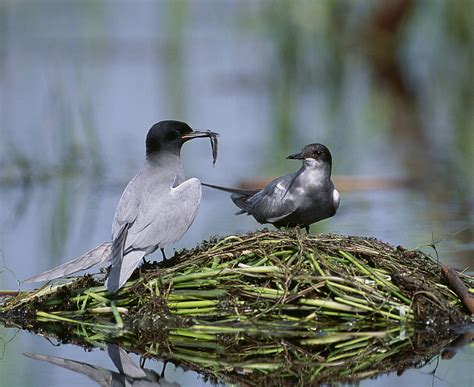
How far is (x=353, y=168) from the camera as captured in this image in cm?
1307

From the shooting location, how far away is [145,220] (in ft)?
24.3

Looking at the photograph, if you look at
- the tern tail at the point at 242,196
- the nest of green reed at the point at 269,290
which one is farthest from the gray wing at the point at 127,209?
the tern tail at the point at 242,196

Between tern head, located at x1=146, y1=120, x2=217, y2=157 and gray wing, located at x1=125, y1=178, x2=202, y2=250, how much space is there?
46 cm

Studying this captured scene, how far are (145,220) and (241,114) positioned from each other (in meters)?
9.65

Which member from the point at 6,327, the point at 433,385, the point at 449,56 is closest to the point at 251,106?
the point at 449,56

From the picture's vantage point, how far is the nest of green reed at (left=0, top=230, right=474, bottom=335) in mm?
6930

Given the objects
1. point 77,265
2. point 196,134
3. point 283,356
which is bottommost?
point 283,356

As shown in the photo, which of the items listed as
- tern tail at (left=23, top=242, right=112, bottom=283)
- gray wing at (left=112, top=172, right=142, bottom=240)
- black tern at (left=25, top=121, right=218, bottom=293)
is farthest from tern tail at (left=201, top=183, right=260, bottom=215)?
tern tail at (left=23, top=242, right=112, bottom=283)

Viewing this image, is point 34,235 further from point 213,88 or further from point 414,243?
point 213,88

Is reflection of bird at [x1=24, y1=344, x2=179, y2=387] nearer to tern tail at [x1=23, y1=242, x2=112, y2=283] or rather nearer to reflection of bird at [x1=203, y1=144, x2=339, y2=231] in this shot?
tern tail at [x1=23, y1=242, x2=112, y2=283]

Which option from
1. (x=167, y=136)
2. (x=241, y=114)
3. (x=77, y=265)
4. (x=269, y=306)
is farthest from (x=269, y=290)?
(x=241, y=114)

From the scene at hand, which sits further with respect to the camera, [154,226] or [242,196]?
[242,196]

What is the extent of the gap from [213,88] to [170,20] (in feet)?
4.41

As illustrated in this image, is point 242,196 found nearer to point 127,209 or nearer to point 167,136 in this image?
point 167,136
